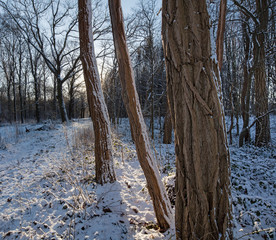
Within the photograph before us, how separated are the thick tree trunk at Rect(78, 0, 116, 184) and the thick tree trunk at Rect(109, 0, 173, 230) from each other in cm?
130

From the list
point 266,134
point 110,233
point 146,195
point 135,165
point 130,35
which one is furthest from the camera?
point 130,35

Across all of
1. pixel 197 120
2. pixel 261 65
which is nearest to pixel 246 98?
pixel 261 65

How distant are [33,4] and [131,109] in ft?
45.2

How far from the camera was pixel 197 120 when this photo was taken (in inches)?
49.5

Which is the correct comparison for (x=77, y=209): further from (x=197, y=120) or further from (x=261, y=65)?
(x=261, y=65)

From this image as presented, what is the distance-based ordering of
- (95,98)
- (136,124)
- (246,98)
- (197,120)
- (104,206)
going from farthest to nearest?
(246,98) → (95,98) → (104,206) → (136,124) → (197,120)

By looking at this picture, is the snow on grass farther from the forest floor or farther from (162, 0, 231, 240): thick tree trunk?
(162, 0, 231, 240): thick tree trunk

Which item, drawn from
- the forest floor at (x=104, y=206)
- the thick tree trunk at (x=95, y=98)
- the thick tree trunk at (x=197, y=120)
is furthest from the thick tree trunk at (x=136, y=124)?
the thick tree trunk at (x=95, y=98)

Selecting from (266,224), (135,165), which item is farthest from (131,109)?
(135,165)

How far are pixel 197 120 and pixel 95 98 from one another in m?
2.64

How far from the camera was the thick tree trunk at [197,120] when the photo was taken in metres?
1.22

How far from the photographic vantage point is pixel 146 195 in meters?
3.12

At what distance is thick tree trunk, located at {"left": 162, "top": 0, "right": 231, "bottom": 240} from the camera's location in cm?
122

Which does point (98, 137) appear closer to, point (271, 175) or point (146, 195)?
point (146, 195)
